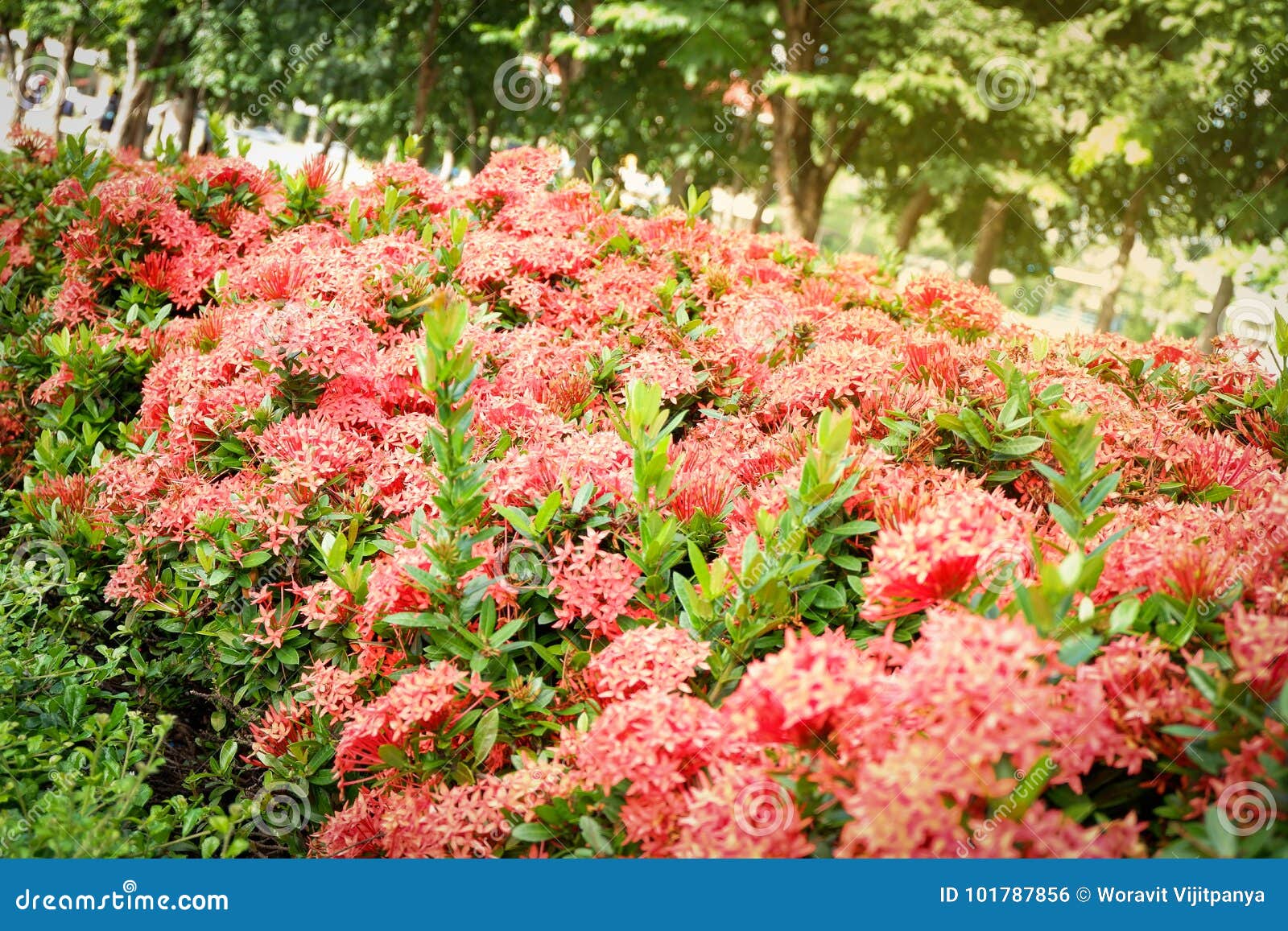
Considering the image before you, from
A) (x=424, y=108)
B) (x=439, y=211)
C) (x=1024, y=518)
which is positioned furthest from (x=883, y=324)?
(x=424, y=108)

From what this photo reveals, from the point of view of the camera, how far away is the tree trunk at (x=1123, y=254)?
49.1 ft

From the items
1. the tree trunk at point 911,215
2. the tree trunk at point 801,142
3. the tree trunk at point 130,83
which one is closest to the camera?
the tree trunk at point 801,142

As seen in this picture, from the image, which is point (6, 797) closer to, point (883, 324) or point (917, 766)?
point (917, 766)

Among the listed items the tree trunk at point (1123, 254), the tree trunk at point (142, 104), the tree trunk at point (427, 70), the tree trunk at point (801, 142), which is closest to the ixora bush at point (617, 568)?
the tree trunk at point (801, 142)

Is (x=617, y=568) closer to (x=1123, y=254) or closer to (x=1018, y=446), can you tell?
(x=1018, y=446)

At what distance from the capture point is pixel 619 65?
1524 cm

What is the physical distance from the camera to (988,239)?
1642 centimetres

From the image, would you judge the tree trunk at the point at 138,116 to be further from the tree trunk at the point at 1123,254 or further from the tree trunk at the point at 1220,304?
the tree trunk at the point at 1220,304

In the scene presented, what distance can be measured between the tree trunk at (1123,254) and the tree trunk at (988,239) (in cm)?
189

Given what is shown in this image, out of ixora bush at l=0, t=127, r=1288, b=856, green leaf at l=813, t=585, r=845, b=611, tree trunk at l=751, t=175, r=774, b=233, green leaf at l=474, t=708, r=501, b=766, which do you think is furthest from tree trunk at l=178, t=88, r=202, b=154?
green leaf at l=813, t=585, r=845, b=611

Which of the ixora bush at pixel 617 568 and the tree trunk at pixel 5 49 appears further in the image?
the tree trunk at pixel 5 49

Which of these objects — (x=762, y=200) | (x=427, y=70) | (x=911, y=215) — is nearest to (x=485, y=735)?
(x=762, y=200)

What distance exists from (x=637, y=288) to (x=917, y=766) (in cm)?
267

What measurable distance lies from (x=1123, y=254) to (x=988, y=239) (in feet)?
7.05
